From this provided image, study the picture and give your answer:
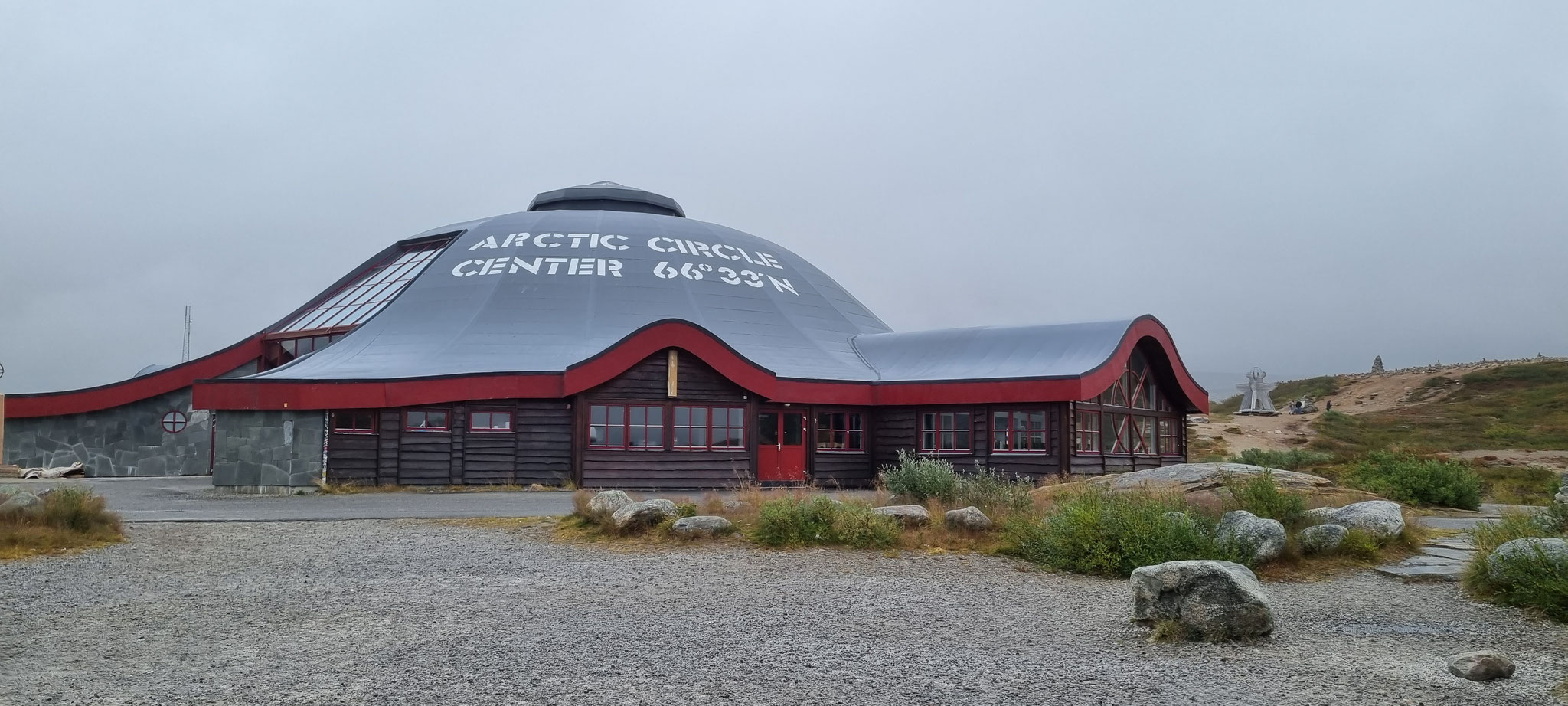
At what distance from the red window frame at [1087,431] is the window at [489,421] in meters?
13.8

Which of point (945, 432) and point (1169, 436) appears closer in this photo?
point (945, 432)

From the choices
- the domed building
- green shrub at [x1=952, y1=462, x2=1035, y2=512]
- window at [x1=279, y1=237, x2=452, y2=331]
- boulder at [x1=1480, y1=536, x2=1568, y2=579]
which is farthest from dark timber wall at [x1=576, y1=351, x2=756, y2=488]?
boulder at [x1=1480, y1=536, x2=1568, y2=579]

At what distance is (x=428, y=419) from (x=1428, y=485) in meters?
21.6

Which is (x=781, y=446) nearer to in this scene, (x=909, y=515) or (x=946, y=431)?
(x=946, y=431)

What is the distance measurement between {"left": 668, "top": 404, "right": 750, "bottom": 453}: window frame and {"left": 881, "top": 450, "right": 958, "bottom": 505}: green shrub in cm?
903

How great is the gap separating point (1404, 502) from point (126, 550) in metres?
21.8

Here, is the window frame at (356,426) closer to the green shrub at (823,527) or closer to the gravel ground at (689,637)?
the gravel ground at (689,637)

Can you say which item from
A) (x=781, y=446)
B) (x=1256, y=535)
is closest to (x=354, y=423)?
(x=781, y=446)

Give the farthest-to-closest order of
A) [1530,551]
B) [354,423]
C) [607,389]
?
[607,389] → [354,423] → [1530,551]

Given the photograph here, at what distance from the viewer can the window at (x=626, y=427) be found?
89.4 feet

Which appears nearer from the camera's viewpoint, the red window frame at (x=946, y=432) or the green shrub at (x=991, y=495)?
the green shrub at (x=991, y=495)

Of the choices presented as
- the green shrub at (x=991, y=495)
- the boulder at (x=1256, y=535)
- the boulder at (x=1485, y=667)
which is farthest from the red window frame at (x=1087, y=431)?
the boulder at (x=1485, y=667)

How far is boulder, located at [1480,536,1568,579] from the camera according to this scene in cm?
934

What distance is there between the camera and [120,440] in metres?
32.5
